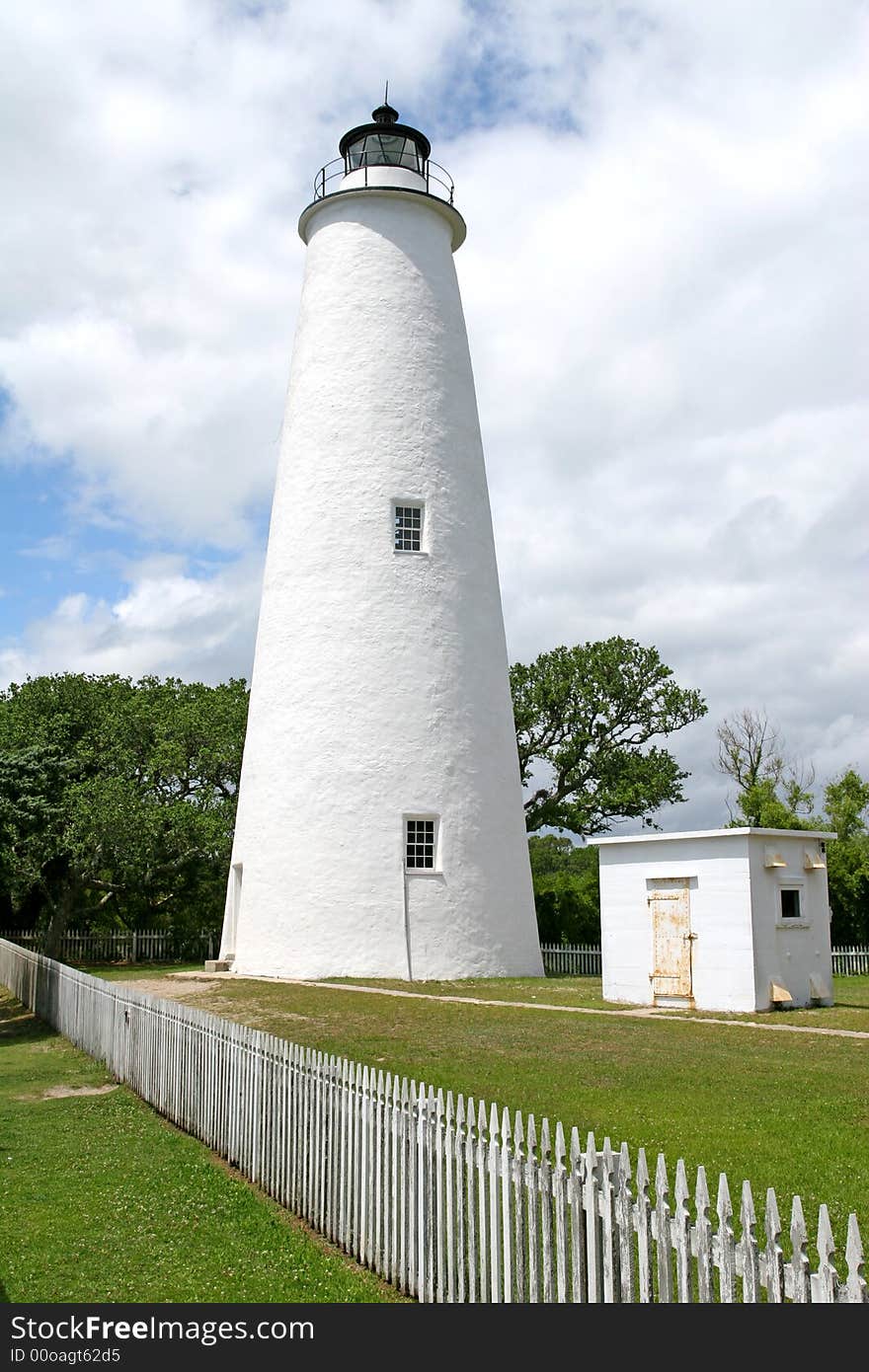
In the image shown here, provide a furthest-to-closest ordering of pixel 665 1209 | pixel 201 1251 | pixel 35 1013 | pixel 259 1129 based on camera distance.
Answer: pixel 35 1013
pixel 259 1129
pixel 201 1251
pixel 665 1209

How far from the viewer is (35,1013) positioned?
1911 cm

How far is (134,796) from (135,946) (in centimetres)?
497

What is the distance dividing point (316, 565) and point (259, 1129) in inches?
599

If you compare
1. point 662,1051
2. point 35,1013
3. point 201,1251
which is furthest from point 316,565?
point 201,1251

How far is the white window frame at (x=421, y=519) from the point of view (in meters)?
22.1

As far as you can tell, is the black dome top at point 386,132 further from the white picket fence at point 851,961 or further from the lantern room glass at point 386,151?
the white picket fence at point 851,961

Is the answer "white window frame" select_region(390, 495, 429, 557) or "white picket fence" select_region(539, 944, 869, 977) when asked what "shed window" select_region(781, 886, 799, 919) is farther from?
"white window frame" select_region(390, 495, 429, 557)

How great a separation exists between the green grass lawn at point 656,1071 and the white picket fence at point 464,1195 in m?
0.87

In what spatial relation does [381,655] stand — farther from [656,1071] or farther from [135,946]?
[135,946]

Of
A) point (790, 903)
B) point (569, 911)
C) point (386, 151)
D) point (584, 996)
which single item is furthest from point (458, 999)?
point (386, 151)

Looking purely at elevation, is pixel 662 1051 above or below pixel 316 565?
below

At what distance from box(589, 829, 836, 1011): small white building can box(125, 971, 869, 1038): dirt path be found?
0.82m

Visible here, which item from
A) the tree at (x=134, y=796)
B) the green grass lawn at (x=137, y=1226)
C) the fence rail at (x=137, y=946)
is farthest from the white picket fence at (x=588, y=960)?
the green grass lawn at (x=137, y=1226)
